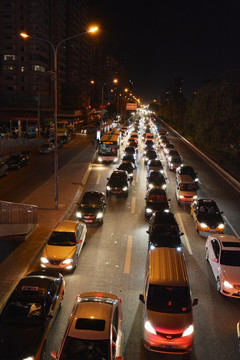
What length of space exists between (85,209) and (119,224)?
2219 millimetres

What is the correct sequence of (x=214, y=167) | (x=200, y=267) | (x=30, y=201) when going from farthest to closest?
1. (x=214, y=167)
2. (x=30, y=201)
3. (x=200, y=267)

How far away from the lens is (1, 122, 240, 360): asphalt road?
392 inches

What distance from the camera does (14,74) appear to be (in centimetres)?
8962

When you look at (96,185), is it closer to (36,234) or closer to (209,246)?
(36,234)

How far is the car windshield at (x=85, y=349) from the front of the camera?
7.63 m

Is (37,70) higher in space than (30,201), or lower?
higher

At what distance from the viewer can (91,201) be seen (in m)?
21.2

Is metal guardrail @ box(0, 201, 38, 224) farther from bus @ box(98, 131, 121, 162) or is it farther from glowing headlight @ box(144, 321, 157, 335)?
bus @ box(98, 131, 121, 162)

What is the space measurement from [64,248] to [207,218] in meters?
8.49

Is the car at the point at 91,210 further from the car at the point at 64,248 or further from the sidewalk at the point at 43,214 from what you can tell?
the car at the point at 64,248

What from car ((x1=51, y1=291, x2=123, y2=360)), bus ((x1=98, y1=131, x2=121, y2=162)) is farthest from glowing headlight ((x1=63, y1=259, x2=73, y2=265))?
bus ((x1=98, y1=131, x2=121, y2=162))

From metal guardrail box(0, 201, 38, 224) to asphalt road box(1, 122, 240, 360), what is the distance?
351cm

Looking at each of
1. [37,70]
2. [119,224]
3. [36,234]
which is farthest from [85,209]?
[37,70]

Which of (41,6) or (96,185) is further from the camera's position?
(41,6)
